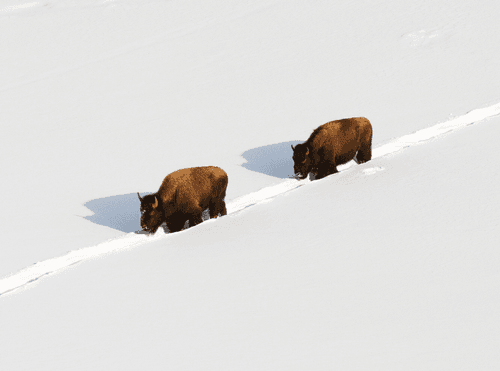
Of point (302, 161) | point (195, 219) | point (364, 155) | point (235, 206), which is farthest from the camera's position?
point (364, 155)

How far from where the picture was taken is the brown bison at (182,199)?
901cm

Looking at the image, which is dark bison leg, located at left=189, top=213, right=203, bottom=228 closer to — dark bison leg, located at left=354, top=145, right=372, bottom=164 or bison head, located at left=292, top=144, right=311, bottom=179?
bison head, located at left=292, top=144, right=311, bottom=179

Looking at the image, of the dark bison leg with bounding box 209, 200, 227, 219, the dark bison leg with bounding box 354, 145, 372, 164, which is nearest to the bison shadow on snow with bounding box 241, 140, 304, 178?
the dark bison leg with bounding box 354, 145, 372, 164

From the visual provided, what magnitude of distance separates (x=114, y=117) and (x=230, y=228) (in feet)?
21.3

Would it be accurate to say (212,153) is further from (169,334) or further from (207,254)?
(169,334)

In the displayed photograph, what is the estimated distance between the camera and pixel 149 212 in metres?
8.97

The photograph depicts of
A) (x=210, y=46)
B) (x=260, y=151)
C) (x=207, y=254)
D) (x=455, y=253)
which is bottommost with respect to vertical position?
(x=455, y=253)

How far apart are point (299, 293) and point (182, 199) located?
2.79m

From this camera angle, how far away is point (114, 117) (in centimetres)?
1473

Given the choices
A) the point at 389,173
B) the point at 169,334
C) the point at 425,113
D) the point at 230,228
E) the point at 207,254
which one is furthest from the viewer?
the point at 425,113

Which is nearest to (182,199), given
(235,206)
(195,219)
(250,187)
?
(195,219)

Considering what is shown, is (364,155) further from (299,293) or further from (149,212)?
(299,293)

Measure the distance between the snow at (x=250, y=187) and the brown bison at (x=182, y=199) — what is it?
0.84 ft

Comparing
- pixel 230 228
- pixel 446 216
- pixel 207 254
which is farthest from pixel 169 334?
pixel 446 216
